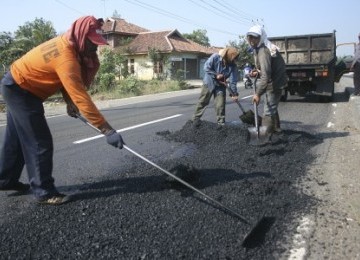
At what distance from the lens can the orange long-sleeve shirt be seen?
354 cm

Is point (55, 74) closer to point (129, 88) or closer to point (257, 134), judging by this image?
point (257, 134)

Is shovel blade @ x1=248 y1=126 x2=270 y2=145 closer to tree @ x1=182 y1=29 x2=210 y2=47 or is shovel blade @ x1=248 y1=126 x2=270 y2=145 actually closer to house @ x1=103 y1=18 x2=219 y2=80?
house @ x1=103 y1=18 x2=219 y2=80

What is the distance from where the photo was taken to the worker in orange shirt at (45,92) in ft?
11.8

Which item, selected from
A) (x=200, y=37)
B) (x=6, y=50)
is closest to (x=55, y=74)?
(x=6, y=50)

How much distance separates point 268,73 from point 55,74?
3.70 m

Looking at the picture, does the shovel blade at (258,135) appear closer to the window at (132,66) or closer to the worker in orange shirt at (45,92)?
the worker in orange shirt at (45,92)

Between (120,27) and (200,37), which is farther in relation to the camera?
(200,37)

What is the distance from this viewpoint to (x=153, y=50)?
34.4 metres

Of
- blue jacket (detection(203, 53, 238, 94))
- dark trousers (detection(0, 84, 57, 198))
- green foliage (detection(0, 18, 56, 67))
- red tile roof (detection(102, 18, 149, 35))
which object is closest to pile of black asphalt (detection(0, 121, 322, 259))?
dark trousers (detection(0, 84, 57, 198))

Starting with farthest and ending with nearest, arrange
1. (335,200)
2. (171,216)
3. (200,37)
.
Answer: (200,37) < (335,200) < (171,216)

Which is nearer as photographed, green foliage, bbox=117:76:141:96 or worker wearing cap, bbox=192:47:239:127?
worker wearing cap, bbox=192:47:239:127

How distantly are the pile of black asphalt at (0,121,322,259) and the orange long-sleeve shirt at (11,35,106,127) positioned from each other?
928 mm

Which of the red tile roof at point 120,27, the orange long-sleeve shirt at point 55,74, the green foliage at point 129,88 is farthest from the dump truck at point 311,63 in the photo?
the red tile roof at point 120,27

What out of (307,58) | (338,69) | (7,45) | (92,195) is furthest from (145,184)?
(7,45)
